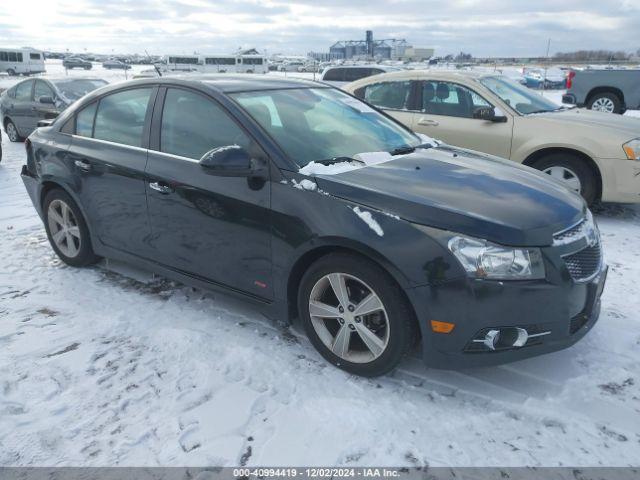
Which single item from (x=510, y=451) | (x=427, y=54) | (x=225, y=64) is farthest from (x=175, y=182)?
(x=427, y=54)

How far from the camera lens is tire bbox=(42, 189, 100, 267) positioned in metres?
4.53

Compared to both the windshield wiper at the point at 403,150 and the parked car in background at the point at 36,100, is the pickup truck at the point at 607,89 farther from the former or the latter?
the windshield wiper at the point at 403,150

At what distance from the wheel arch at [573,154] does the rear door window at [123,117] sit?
4448 mm

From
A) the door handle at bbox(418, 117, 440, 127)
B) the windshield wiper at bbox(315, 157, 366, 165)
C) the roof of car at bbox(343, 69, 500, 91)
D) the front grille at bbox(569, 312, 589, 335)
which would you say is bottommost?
the front grille at bbox(569, 312, 589, 335)

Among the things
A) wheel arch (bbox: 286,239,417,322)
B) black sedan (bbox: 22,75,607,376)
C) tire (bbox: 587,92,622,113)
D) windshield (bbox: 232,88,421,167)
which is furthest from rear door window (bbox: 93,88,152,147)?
tire (bbox: 587,92,622,113)

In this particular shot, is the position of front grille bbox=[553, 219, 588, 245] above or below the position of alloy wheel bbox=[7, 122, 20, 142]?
above

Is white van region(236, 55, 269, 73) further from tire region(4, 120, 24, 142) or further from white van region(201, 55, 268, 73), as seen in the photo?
tire region(4, 120, 24, 142)

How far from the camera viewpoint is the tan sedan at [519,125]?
19.0 feet

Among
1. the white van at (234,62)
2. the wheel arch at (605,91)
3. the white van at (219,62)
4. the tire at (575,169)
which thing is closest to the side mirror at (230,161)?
the tire at (575,169)

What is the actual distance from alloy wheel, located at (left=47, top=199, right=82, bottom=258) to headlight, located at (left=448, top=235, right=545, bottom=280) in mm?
3402

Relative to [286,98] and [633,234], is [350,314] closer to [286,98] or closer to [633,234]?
[286,98]

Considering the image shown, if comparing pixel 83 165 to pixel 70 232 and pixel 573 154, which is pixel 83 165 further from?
pixel 573 154

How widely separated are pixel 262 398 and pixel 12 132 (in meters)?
12.6

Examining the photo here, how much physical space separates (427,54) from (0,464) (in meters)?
117
